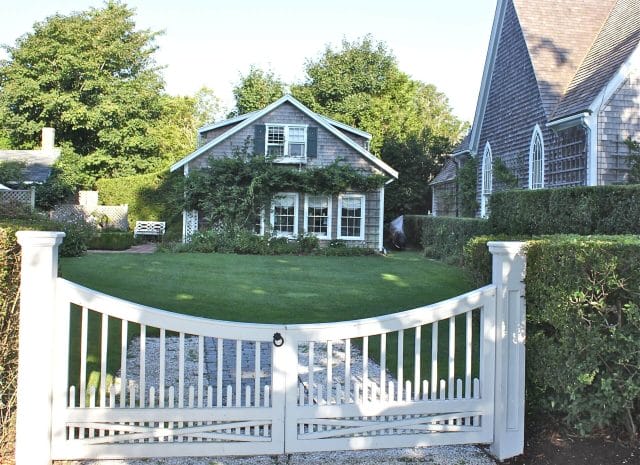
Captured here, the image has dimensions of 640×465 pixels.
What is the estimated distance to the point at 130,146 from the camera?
3906cm

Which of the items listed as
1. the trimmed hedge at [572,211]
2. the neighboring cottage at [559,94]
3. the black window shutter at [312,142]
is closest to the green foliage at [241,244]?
the black window shutter at [312,142]

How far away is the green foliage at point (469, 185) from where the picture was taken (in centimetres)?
2180

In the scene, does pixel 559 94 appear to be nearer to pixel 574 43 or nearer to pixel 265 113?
pixel 574 43

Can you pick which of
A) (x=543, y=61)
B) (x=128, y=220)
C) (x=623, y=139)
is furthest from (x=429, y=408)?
(x=128, y=220)

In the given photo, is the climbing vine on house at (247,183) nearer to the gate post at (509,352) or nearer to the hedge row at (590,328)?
the gate post at (509,352)

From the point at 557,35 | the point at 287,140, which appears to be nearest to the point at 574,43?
the point at 557,35

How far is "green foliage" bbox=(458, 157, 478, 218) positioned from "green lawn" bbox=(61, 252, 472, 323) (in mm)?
4740

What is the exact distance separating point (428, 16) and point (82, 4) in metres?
29.3

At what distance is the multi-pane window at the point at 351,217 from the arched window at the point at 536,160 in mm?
8730

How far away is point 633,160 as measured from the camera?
14.0 metres

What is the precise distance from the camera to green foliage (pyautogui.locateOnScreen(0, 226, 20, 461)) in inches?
144

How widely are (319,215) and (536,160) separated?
9.85 m

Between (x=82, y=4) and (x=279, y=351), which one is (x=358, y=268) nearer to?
(x=279, y=351)

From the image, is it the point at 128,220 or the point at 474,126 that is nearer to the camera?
the point at 474,126
